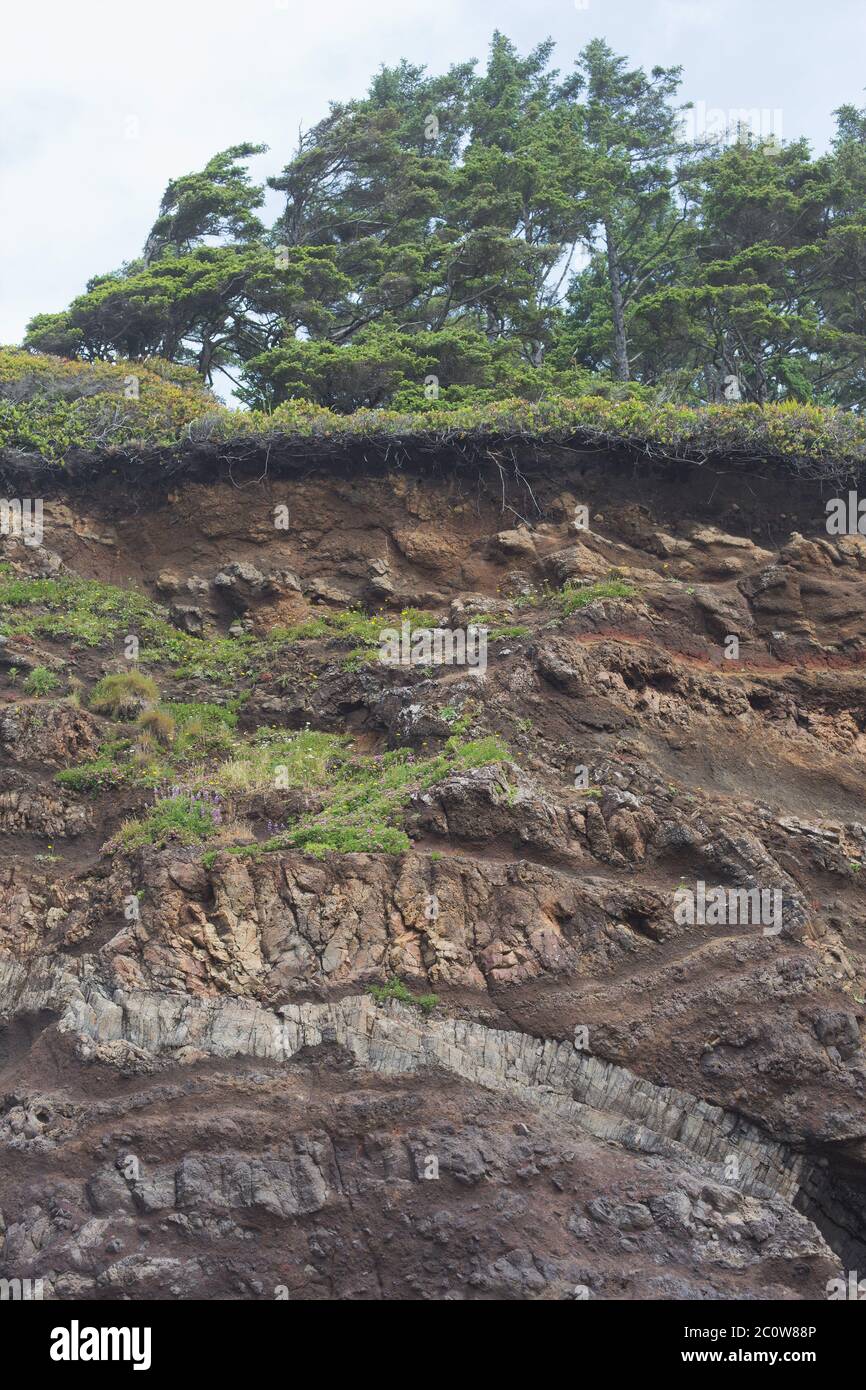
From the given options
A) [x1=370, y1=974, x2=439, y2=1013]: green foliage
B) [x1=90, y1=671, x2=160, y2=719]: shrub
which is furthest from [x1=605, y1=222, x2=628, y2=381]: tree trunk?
[x1=370, y1=974, x2=439, y2=1013]: green foliage

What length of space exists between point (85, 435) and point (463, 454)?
→ 19.3 feet

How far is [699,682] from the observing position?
15828 mm

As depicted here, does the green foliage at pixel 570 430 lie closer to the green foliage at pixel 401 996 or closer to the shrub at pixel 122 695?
the shrub at pixel 122 695

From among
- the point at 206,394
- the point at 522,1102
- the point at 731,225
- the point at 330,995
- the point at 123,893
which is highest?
the point at 731,225

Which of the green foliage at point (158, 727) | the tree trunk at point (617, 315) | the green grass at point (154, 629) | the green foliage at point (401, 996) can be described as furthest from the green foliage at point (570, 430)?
the green foliage at point (401, 996)

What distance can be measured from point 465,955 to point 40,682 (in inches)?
280

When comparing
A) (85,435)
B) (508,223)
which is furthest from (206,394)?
(508,223)

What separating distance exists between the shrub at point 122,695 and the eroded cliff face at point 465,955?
0.35 feet

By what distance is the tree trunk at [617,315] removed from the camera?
2723 cm

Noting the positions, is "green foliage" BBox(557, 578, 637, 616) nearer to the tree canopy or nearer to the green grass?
the green grass

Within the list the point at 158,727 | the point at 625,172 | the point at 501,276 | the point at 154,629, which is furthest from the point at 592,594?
the point at 625,172

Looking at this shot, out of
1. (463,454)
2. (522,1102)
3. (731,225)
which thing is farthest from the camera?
(731,225)

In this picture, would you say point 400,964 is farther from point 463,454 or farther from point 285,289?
point 285,289

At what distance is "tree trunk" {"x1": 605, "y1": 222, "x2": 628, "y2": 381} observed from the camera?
27.2 metres
